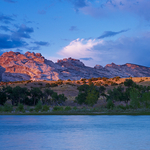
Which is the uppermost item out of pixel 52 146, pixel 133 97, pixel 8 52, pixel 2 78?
pixel 8 52

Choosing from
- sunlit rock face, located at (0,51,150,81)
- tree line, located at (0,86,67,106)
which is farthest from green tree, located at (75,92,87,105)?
sunlit rock face, located at (0,51,150,81)

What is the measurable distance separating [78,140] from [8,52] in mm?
156957

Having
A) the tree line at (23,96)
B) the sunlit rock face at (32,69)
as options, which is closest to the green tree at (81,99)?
the tree line at (23,96)

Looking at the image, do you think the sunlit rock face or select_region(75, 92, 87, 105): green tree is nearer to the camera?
select_region(75, 92, 87, 105): green tree

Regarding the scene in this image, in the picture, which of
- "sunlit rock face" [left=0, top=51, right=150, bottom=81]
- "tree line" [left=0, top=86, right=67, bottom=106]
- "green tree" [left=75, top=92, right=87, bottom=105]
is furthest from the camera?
"sunlit rock face" [left=0, top=51, right=150, bottom=81]

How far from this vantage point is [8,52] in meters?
164

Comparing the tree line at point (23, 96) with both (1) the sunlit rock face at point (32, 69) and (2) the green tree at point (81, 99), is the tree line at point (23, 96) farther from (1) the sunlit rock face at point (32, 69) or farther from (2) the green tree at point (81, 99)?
(1) the sunlit rock face at point (32, 69)

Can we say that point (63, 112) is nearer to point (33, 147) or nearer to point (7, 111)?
point (7, 111)

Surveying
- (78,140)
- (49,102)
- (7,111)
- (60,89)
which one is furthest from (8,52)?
(78,140)

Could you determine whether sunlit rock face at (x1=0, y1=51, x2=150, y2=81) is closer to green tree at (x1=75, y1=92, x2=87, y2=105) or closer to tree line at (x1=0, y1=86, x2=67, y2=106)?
tree line at (x1=0, y1=86, x2=67, y2=106)

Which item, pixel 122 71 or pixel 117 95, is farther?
pixel 122 71

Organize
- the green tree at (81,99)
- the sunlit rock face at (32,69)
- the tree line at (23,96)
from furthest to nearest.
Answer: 1. the sunlit rock face at (32,69)
2. the tree line at (23,96)
3. the green tree at (81,99)

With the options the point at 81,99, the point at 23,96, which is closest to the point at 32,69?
the point at 23,96

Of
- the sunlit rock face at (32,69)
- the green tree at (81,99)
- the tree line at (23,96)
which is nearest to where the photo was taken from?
the green tree at (81,99)
